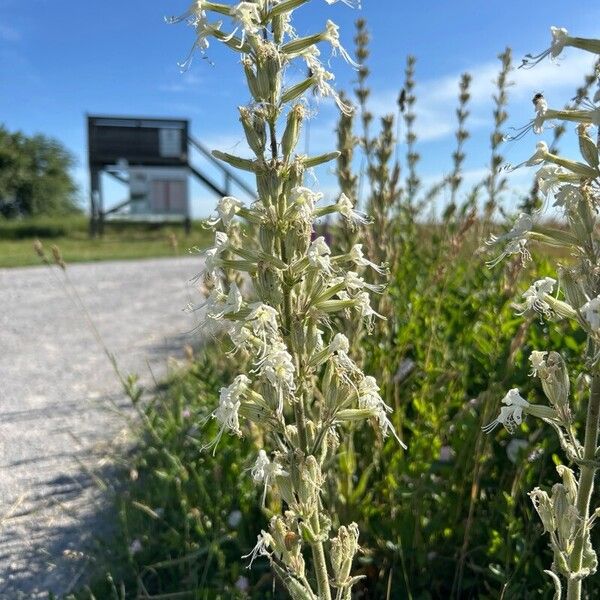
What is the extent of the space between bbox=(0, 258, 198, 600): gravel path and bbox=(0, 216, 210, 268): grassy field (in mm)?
6790

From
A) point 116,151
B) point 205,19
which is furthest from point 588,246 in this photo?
point 116,151

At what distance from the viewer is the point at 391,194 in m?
2.79

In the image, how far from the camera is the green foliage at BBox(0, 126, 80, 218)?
31547 mm

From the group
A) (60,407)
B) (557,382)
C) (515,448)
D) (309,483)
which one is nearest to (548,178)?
(557,382)

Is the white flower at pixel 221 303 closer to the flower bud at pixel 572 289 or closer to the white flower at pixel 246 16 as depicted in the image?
the white flower at pixel 246 16

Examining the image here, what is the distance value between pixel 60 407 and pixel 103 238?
1731cm

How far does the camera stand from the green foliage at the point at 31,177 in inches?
1242

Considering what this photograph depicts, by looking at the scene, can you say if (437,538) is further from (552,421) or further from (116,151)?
(116,151)

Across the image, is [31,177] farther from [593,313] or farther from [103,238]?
[593,313]

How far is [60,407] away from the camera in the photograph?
12.8 ft

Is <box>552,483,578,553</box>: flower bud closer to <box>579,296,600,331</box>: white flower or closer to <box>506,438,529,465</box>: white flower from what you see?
<box>579,296,600,331</box>: white flower

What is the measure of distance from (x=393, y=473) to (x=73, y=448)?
1841mm

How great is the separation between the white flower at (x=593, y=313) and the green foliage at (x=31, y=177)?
33894 millimetres

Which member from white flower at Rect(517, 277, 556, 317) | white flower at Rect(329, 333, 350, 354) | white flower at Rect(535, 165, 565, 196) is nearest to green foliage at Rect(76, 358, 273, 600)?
white flower at Rect(329, 333, 350, 354)
